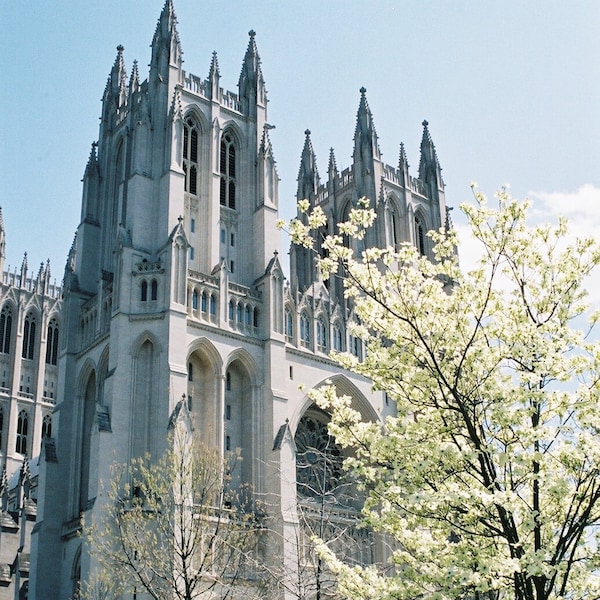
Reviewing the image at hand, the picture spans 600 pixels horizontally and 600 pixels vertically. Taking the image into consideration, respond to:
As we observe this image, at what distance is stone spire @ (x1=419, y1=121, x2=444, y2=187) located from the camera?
206 feet

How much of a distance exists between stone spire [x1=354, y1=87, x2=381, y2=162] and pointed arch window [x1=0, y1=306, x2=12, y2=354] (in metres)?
40.4

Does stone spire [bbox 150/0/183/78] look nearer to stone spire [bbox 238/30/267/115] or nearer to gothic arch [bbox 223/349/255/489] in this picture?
stone spire [bbox 238/30/267/115]

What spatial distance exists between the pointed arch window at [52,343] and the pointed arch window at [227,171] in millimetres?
41181

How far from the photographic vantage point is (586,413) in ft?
47.7

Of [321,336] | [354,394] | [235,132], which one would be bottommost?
[354,394]

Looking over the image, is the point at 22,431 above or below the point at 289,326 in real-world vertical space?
above

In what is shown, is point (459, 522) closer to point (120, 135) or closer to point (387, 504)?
point (387, 504)

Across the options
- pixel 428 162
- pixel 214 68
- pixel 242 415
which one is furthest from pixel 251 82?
pixel 242 415

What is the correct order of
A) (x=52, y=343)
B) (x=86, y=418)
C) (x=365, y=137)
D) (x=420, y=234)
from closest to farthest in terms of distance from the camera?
(x=86, y=418) → (x=365, y=137) → (x=420, y=234) → (x=52, y=343)

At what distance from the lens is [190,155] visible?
159 ft

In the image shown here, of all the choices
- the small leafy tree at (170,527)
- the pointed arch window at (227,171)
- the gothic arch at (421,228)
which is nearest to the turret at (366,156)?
the gothic arch at (421,228)

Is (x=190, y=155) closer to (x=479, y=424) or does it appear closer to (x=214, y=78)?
(x=214, y=78)

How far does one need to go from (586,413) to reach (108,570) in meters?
25.7

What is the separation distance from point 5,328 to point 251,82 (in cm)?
4120
